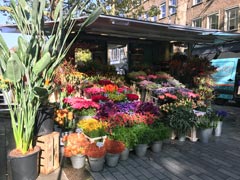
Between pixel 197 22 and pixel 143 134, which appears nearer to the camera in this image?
pixel 143 134

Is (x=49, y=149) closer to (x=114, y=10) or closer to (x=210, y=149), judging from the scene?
(x=210, y=149)

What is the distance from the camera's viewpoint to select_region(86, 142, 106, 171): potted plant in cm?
285

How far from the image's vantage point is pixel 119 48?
25.3 ft

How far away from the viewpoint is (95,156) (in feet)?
9.31

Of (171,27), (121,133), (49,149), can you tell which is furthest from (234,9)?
(49,149)

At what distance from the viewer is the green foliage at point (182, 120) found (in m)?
4.05

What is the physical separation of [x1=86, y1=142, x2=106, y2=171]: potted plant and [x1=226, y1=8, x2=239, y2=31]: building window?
537 inches

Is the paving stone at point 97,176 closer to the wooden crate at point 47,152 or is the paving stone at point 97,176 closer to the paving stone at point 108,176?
the paving stone at point 108,176

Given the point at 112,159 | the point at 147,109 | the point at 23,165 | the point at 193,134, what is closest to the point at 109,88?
the point at 147,109

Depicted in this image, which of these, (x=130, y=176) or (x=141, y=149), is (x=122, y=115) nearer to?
(x=141, y=149)

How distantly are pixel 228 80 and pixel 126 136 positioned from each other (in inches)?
264

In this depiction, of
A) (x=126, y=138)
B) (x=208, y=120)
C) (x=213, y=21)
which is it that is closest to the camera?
(x=126, y=138)

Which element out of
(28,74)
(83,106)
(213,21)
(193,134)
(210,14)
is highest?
(210,14)

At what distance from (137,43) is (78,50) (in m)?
2.28
